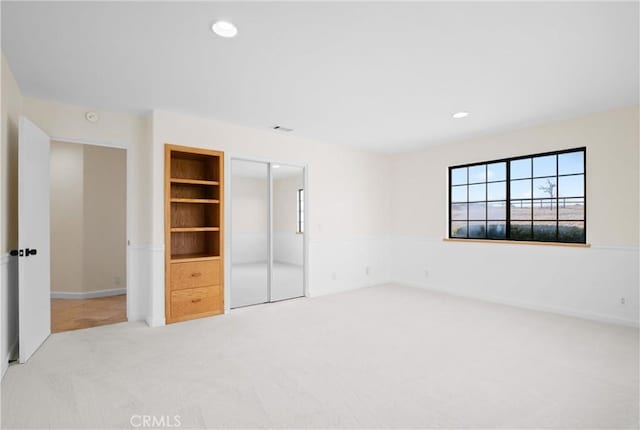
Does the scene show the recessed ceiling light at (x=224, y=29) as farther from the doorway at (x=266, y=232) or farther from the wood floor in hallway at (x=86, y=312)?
the wood floor in hallway at (x=86, y=312)

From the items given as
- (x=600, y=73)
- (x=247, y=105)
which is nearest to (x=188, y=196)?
(x=247, y=105)

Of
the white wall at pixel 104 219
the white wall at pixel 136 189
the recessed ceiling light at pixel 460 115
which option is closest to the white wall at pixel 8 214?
the white wall at pixel 136 189

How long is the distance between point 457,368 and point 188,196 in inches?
144

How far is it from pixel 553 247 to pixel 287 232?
3623 millimetres

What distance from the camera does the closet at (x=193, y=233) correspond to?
3907 millimetres

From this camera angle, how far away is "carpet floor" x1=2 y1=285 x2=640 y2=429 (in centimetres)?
204

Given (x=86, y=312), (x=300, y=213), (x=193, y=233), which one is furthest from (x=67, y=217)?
(x=300, y=213)

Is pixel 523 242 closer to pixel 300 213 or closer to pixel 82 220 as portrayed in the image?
pixel 300 213

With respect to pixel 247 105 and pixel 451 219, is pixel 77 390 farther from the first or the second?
pixel 451 219

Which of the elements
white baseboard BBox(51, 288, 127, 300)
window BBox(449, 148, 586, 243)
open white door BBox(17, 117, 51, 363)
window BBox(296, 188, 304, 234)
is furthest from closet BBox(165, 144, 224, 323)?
window BBox(449, 148, 586, 243)

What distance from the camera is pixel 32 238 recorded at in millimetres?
2988

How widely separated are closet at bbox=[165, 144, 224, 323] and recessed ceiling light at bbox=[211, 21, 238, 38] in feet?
6.57

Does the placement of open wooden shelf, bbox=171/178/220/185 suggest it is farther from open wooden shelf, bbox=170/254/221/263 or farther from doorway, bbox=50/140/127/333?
doorway, bbox=50/140/127/333

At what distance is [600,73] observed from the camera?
287 centimetres
